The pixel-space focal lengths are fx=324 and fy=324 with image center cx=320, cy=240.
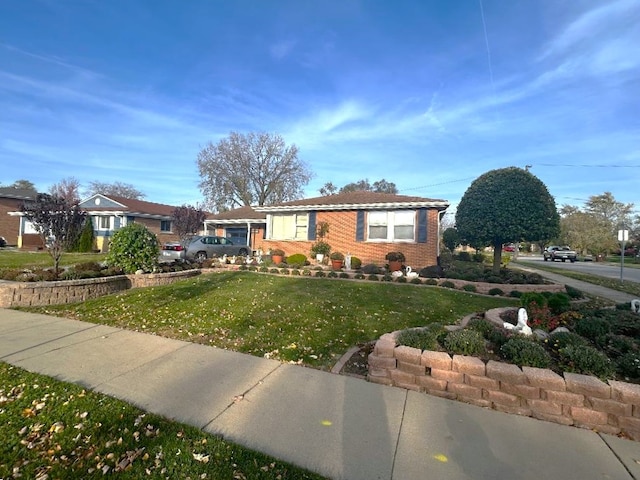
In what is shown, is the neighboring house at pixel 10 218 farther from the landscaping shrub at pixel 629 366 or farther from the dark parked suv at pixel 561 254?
the dark parked suv at pixel 561 254

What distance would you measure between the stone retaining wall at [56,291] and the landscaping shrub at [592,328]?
9.36 metres

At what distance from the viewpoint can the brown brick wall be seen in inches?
534

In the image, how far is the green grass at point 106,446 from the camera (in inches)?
84.2

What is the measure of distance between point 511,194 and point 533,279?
3.16 meters

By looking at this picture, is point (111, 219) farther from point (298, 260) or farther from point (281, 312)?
point (281, 312)

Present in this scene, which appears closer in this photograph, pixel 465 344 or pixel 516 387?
pixel 516 387

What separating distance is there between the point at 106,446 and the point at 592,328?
5.35 metres

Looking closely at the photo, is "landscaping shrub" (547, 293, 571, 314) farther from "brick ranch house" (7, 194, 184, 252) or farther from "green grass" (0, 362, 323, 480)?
"brick ranch house" (7, 194, 184, 252)

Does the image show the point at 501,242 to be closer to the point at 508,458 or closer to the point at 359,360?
the point at 359,360

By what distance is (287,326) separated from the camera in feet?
17.6

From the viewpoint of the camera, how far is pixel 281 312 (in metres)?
6.20

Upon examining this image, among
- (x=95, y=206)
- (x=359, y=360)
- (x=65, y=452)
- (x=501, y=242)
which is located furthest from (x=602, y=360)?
(x=95, y=206)

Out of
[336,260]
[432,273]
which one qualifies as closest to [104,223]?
[336,260]

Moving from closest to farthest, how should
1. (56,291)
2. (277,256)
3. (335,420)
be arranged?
(335,420), (56,291), (277,256)
